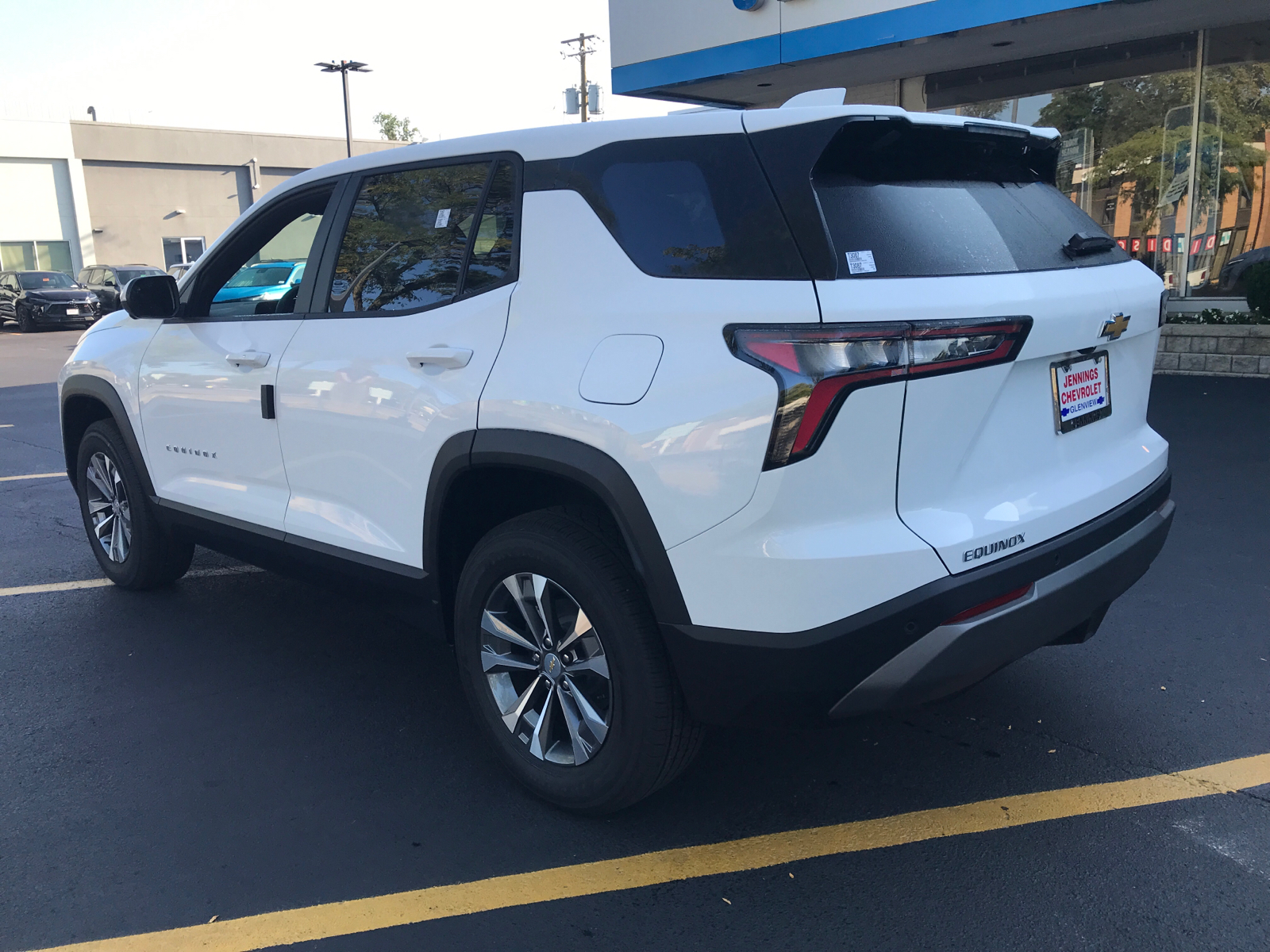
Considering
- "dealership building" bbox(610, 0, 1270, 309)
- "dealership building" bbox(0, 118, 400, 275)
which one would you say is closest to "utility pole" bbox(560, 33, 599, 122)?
"dealership building" bbox(0, 118, 400, 275)

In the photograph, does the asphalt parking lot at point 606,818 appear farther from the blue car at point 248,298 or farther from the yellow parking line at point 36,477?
the yellow parking line at point 36,477

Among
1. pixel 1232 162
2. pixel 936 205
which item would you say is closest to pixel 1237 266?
pixel 1232 162

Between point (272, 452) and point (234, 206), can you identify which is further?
point (234, 206)

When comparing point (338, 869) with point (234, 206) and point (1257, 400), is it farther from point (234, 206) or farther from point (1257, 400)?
point (234, 206)

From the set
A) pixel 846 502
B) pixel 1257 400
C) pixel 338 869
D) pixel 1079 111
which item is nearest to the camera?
pixel 846 502

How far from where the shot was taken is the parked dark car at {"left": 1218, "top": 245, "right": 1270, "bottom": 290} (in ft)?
39.2

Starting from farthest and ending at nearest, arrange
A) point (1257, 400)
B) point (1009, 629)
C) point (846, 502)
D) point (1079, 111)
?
point (1079, 111), point (1257, 400), point (1009, 629), point (846, 502)

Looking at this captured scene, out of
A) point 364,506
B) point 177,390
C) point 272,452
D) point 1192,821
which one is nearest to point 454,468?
point 364,506

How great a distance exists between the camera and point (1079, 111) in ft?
42.6

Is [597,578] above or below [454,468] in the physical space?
below

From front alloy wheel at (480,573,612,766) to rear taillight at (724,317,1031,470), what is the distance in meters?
0.81

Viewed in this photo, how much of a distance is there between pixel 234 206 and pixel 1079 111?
4008 cm

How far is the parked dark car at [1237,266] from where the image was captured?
1196 centimetres

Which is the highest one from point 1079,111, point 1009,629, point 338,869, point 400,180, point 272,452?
point 1079,111
